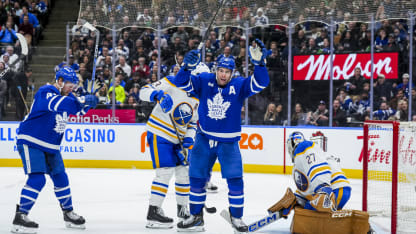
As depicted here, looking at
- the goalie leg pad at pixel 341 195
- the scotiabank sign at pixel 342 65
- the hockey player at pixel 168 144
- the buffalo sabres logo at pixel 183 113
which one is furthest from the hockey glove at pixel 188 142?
the scotiabank sign at pixel 342 65

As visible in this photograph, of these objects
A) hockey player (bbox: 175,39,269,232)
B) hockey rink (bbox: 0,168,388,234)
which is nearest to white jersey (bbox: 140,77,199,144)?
hockey player (bbox: 175,39,269,232)

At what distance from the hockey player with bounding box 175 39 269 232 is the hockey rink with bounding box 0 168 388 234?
53 centimetres

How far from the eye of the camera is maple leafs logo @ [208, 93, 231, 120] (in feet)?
13.9

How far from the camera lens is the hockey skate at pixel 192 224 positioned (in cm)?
444

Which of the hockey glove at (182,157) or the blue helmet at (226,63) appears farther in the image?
the hockey glove at (182,157)

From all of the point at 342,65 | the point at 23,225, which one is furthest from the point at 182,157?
the point at 342,65

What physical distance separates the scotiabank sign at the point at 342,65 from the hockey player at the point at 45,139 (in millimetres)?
5439

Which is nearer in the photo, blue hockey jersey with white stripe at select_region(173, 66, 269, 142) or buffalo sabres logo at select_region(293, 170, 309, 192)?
blue hockey jersey with white stripe at select_region(173, 66, 269, 142)

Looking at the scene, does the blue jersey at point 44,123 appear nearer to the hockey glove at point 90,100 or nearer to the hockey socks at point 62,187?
the hockey glove at point 90,100

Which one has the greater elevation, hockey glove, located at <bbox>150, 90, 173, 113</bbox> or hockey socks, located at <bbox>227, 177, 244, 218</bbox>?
hockey glove, located at <bbox>150, 90, 173, 113</bbox>

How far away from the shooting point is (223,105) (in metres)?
4.23

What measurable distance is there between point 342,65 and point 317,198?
536 cm

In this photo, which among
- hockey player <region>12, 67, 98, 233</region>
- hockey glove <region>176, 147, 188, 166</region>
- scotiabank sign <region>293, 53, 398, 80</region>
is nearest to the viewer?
hockey player <region>12, 67, 98, 233</region>

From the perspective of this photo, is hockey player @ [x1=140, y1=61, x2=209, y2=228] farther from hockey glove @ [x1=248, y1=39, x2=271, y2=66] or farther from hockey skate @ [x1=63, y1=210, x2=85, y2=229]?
hockey glove @ [x1=248, y1=39, x2=271, y2=66]
